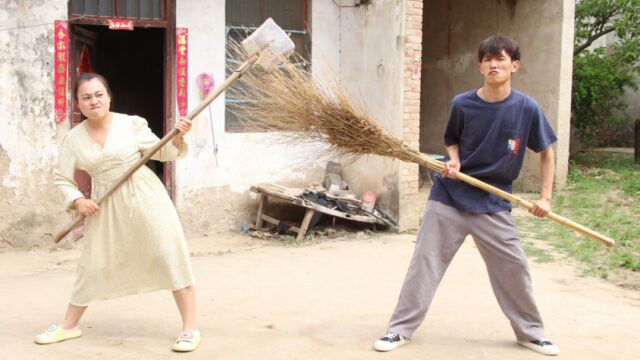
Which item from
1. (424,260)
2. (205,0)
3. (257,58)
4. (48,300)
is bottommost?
(48,300)

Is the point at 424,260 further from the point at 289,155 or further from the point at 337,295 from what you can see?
the point at 289,155

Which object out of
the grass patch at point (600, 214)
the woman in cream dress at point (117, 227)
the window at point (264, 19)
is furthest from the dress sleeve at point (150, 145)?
the window at point (264, 19)

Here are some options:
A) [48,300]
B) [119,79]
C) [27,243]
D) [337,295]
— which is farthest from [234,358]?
[119,79]

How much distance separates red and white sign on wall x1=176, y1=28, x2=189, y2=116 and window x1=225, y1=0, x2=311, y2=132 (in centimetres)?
50

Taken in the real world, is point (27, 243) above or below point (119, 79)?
below

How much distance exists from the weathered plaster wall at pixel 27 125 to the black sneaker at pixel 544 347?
5.09 metres

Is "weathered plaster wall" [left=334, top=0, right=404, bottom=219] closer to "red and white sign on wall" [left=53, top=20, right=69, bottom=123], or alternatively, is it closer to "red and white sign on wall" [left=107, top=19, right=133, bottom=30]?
"red and white sign on wall" [left=107, top=19, right=133, bottom=30]

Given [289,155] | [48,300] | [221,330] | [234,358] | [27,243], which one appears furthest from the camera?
[289,155]

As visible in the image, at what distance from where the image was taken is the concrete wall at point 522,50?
962cm

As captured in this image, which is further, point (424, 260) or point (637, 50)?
point (637, 50)

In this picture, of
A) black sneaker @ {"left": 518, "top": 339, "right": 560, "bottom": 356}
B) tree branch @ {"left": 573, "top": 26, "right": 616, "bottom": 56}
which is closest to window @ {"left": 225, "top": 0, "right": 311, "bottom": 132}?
black sneaker @ {"left": 518, "top": 339, "right": 560, "bottom": 356}

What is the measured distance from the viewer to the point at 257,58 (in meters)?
3.80

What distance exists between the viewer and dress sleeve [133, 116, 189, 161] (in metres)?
3.83

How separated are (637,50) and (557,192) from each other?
393 centimetres
